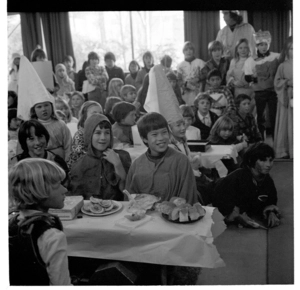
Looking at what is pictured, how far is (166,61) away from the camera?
277 centimetres

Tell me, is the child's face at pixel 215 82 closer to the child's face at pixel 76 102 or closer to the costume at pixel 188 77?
the costume at pixel 188 77

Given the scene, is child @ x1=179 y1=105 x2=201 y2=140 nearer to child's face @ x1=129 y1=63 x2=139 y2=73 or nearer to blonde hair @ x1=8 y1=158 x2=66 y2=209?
child's face @ x1=129 y1=63 x2=139 y2=73

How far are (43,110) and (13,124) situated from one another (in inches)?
7.9

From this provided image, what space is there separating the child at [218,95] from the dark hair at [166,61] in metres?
0.25

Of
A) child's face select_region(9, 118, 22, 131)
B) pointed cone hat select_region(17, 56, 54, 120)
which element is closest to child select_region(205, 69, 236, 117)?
pointed cone hat select_region(17, 56, 54, 120)

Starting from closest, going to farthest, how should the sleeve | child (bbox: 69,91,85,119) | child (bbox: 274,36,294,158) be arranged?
the sleeve → child (bbox: 274,36,294,158) → child (bbox: 69,91,85,119)

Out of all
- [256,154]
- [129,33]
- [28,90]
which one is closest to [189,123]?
[256,154]

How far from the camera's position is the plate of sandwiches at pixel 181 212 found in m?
2.51

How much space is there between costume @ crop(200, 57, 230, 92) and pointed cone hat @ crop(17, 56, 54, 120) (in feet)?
3.15

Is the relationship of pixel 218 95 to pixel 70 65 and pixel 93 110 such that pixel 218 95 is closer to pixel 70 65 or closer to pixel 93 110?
pixel 93 110

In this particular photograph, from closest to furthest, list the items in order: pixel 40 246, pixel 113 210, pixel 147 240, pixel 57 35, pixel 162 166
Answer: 1. pixel 40 246
2. pixel 147 240
3. pixel 113 210
4. pixel 162 166
5. pixel 57 35

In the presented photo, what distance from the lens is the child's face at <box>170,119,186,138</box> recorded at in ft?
9.00

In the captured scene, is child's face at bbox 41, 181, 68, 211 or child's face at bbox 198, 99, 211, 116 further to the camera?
child's face at bbox 198, 99, 211, 116
